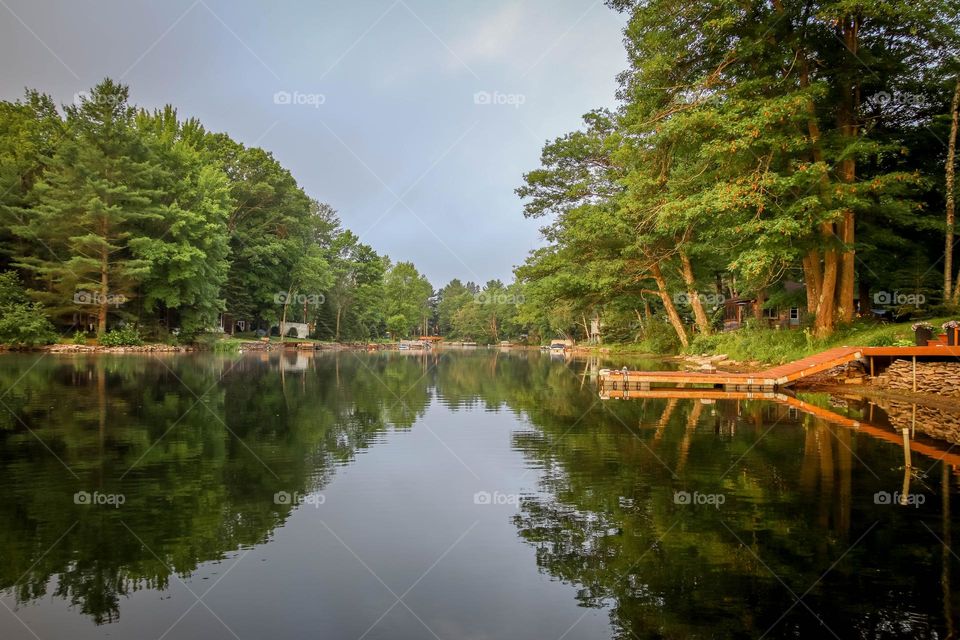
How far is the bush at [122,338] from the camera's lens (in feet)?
146

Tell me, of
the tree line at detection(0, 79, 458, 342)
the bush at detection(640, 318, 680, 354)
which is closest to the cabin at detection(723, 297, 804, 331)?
the bush at detection(640, 318, 680, 354)

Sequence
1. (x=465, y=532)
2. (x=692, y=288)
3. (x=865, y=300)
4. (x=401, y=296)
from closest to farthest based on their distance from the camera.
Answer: (x=465, y=532), (x=865, y=300), (x=692, y=288), (x=401, y=296)

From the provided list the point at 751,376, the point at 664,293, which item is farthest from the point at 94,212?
the point at 751,376

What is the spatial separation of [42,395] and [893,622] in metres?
21.0

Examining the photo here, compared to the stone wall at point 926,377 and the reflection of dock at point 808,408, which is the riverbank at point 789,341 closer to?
the stone wall at point 926,377

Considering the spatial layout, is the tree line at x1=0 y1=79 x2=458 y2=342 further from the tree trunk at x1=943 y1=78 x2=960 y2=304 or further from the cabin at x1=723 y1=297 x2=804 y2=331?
the tree trunk at x1=943 y1=78 x2=960 y2=304

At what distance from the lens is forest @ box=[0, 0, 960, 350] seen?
76.8 feet

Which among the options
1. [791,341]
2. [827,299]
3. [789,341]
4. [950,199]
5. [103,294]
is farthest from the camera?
[103,294]

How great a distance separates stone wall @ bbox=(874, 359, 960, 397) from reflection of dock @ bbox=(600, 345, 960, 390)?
0.45 meters

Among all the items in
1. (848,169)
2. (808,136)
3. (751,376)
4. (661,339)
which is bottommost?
(751,376)

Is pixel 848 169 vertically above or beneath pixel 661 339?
above

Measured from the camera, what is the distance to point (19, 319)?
133ft

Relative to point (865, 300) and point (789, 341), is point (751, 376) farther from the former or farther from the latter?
point (865, 300)

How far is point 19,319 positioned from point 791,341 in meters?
47.6
